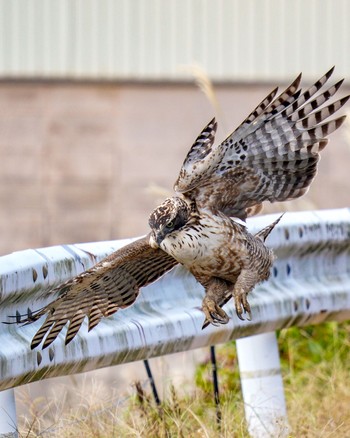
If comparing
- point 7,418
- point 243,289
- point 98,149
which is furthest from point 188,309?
point 98,149

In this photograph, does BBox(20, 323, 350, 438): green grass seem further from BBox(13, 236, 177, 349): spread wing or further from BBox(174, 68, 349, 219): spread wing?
BBox(174, 68, 349, 219): spread wing

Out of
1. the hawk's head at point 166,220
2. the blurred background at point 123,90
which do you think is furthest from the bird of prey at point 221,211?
the blurred background at point 123,90

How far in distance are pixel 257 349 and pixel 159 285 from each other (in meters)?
0.70

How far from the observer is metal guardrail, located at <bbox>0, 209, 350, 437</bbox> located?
14.0 ft

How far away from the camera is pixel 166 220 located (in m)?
4.83

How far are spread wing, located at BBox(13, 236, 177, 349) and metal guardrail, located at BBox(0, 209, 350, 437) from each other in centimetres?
4

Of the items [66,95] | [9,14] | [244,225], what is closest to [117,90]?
[66,95]

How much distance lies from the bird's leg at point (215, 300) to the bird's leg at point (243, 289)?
0.09m

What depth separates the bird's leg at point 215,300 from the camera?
4.94 meters

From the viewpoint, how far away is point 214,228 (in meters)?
5.00

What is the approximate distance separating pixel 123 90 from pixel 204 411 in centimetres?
926

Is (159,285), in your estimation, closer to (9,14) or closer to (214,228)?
(214,228)

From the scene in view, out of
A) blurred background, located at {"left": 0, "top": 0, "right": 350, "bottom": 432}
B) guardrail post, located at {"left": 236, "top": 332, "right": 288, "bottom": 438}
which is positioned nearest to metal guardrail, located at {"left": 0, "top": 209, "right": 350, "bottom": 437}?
guardrail post, located at {"left": 236, "top": 332, "right": 288, "bottom": 438}

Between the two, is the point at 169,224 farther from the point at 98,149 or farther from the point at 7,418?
the point at 98,149
